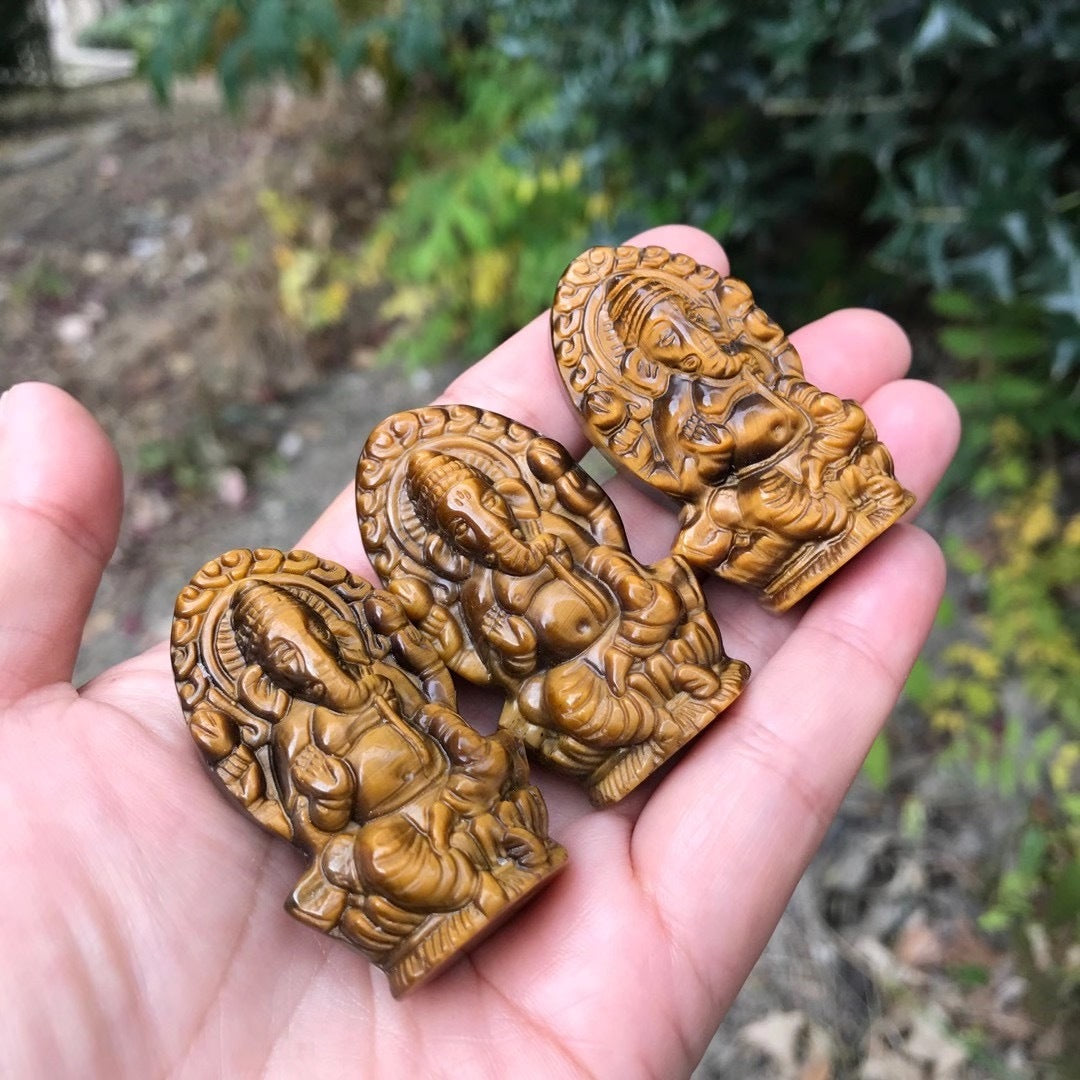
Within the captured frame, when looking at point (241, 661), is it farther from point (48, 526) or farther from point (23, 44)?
point (23, 44)

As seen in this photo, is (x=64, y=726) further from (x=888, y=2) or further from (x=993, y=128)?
(x=993, y=128)

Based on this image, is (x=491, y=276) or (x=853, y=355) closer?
(x=853, y=355)

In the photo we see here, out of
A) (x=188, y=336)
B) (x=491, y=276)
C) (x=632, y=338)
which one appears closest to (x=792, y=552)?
(x=632, y=338)

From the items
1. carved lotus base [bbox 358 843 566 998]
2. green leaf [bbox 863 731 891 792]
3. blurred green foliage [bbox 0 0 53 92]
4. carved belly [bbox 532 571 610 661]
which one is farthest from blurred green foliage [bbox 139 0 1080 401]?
blurred green foliage [bbox 0 0 53 92]

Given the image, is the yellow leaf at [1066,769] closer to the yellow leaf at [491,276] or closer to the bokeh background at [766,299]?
the bokeh background at [766,299]

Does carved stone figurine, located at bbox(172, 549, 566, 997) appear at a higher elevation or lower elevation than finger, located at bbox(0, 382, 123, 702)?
lower

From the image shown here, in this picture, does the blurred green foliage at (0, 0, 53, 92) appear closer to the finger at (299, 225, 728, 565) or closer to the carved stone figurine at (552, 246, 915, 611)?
the finger at (299, 225, 728, 565)

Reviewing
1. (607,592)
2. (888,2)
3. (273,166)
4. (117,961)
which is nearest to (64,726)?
(117,961)
